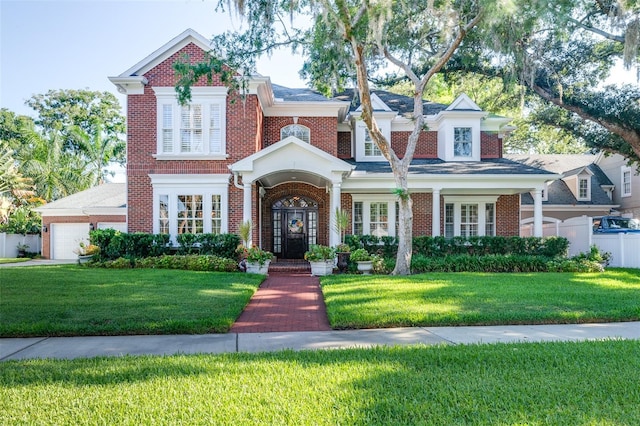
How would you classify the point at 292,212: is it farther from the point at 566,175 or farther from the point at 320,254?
the point at 566,175

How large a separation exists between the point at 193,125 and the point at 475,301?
11.4 m

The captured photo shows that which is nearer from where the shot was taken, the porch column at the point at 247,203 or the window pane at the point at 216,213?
the porch column at the point at 247,203

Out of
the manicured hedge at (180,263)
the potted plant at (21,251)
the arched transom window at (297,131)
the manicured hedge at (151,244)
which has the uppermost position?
the arched transom window at (297,131)

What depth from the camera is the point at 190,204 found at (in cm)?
1536

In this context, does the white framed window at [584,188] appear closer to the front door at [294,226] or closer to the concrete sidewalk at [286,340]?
the front door at [294,226]

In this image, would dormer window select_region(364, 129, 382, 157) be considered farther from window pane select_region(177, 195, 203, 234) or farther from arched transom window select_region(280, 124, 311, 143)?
window pane select_region(177, 195, 203, 234)

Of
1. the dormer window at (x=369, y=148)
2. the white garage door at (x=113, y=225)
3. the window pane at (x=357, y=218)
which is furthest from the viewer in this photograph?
the white garage door at (x=113, y=225)

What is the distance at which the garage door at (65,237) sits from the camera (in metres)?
22.4

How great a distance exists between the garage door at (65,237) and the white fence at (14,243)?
10.2 feet

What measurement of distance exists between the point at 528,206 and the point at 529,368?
68.1 ft

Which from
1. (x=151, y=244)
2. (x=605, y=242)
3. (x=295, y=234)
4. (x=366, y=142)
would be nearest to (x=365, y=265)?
(x=295, y=234)

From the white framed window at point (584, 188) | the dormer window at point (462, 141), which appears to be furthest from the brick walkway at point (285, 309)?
the white framed window at point (584, 188)

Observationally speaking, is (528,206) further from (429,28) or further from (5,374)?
(5,374)

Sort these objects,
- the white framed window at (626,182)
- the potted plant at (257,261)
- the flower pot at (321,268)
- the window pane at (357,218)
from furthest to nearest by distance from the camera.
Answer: the white framed window at (626,182) < the window pane at (357,218) < the flower pot at (321,268) < the potted plant at (257,261)
